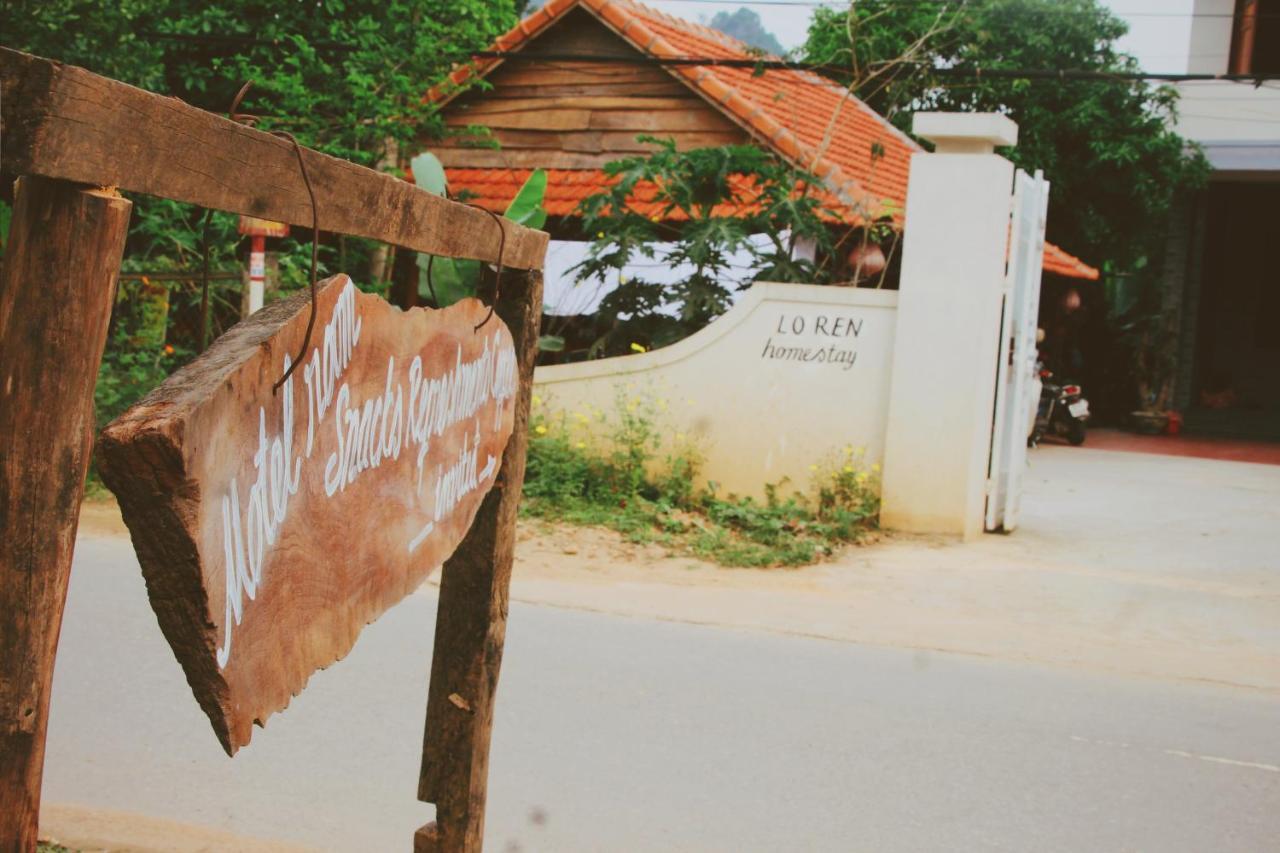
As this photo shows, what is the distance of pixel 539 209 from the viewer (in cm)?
924

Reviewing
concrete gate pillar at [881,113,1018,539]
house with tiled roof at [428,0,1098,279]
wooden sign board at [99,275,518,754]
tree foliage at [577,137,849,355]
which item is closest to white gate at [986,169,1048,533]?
concrete gate pillar at [881,113,1018,539]

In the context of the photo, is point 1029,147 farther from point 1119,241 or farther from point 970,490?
point 970,490

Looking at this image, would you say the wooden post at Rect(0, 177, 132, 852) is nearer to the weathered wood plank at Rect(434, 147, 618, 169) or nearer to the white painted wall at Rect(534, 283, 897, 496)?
the white painted wall at Rect(534, 283, 897, 496)

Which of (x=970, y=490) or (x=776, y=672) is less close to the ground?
(x=970, y=490)

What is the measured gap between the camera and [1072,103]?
17.7 meters

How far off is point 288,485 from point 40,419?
361mm

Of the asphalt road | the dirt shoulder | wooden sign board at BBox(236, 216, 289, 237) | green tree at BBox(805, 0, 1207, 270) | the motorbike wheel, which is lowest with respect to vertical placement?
the dirt shoulder

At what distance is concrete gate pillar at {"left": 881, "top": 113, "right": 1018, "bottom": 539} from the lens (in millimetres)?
8797

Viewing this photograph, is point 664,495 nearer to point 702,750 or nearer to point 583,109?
point 702,750

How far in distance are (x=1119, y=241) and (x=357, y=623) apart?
18.7m

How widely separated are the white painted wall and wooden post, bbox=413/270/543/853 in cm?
652

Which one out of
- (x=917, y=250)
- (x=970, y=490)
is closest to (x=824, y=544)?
(x=970, y=490)

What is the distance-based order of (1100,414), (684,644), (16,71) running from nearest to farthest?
(16,71) < (684,644) < (1100,414)

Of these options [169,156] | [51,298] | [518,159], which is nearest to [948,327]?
[518,159]
